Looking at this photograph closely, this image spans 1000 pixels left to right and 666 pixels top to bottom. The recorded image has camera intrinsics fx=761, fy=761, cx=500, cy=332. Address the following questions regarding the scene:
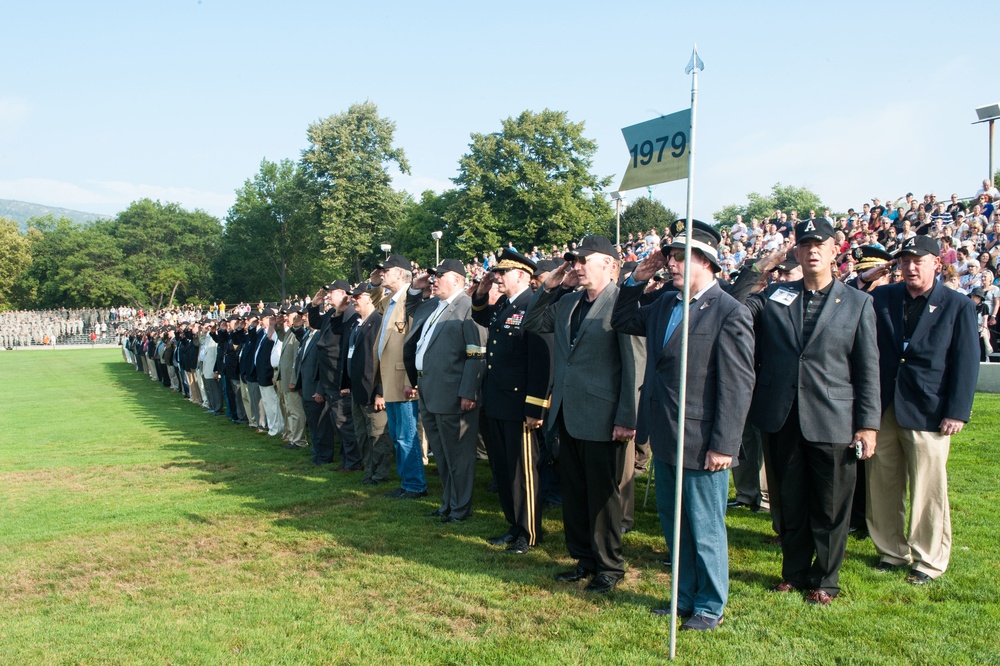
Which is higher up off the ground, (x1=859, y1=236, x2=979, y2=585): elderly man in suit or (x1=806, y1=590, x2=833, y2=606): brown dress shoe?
(x1=859, y1=236, x2=979, y2=585): elderly man in suit

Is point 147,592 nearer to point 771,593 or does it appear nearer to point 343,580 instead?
point 343,580

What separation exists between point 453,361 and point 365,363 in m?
1.92

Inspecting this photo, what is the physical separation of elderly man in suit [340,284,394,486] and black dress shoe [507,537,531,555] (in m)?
2.89

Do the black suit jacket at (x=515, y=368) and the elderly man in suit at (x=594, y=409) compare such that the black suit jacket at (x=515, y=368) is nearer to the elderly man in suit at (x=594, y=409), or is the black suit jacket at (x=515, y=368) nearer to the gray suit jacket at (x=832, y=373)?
the elderly man in suit at (x=594, y=409)

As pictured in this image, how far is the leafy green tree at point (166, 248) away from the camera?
88.4m

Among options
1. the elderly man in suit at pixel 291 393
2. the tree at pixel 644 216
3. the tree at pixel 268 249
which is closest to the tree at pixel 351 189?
the tree at pixel 268 249

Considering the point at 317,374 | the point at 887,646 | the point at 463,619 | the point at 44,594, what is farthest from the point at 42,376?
the point at 887,646

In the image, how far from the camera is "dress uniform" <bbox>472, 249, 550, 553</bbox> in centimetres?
590

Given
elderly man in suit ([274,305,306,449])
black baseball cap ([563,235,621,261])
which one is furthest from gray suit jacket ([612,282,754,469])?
elderly man in suit ([274,305,306,449])

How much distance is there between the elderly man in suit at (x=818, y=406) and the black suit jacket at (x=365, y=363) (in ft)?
15.9

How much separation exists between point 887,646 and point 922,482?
4.73 feet

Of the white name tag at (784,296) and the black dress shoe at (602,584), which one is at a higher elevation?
the white name tag at (784,296)

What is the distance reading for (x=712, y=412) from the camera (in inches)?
169

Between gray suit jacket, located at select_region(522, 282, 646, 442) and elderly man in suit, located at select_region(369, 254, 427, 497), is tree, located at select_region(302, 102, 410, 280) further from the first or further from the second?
gray suit jacket, located at select_region(522, 282, 646, 442)
